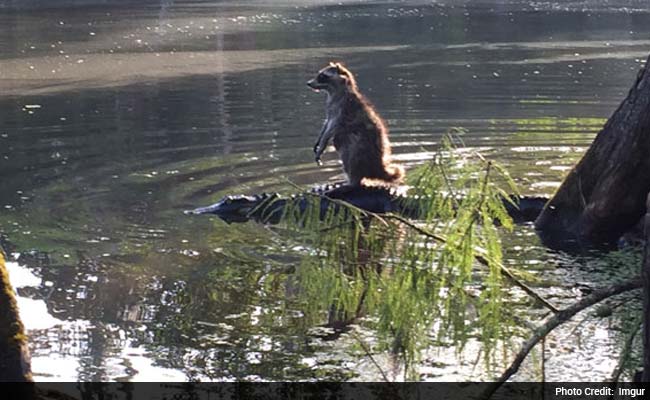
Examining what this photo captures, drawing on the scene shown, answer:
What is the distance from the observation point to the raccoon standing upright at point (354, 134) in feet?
36.7

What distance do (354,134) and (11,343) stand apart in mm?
6242

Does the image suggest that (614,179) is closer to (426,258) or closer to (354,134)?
(354,134)

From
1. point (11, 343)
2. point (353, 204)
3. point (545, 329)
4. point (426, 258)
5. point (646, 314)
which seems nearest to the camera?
point (646, 314)

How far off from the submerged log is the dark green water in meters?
1.10

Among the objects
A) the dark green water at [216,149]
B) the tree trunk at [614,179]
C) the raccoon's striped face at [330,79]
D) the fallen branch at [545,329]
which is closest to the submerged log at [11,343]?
the dark green water at [216,149]

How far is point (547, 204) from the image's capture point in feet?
34.2

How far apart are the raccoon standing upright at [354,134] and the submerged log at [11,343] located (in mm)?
5788

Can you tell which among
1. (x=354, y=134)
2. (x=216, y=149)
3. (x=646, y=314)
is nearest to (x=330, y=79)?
(x=354, y=134)

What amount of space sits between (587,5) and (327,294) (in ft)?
123

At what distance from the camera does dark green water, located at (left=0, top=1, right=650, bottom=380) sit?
714 cm

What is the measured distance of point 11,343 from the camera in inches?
216

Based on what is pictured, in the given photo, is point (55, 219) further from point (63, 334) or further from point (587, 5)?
point (587, 5)

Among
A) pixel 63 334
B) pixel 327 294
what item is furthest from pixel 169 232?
pixel 327 294

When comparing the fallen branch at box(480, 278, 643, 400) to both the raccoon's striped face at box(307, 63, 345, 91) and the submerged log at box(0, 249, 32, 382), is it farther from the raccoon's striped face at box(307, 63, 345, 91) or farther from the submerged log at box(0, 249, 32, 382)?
the raccoon's striped face at box(307, 63, 345, 91)
